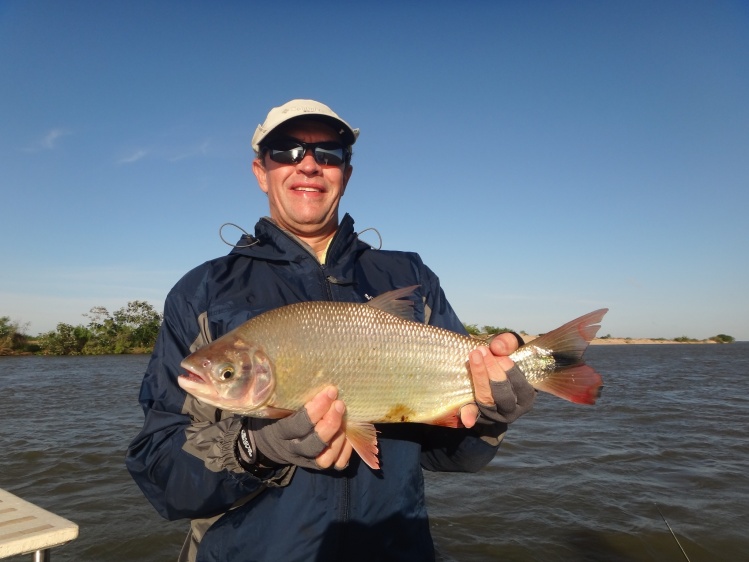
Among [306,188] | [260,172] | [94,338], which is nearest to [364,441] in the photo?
[306,188]

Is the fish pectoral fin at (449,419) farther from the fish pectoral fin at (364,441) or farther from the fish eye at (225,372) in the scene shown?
the fish eye at (225,372)

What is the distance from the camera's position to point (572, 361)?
3131mm

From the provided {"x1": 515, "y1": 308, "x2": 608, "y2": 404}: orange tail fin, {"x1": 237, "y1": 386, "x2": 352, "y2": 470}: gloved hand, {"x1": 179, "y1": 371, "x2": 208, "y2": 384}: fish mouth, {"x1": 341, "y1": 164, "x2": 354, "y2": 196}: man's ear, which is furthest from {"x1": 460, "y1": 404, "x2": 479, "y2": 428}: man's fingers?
{"x1": 341, "y1": 164, "x2": 354, "y2": 196}: man's ear

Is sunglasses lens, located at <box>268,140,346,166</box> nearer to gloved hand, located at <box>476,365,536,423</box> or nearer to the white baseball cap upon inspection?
the white baseball cap

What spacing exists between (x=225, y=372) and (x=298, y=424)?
0.52 metres

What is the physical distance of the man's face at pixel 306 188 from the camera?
11.1ft

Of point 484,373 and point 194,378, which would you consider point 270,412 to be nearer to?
point 194,378

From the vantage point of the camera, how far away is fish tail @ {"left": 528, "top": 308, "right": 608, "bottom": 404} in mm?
2992

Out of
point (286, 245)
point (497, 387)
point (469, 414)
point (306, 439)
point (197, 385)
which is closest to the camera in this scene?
point (306, 439)

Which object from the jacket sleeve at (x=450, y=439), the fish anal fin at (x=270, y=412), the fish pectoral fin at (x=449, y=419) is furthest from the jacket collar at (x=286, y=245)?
the fish pectoral fin at (x=449, y=419)

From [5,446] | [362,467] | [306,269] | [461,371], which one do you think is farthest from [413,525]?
[5,446]

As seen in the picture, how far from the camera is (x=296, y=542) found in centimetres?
265

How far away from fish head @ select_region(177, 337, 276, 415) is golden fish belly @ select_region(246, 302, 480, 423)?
2.3 inches

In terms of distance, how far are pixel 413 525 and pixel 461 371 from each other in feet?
3.10
